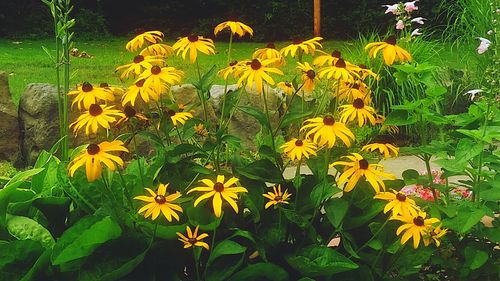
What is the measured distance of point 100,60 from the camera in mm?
9828

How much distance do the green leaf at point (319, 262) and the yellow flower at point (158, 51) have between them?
31.6 inches

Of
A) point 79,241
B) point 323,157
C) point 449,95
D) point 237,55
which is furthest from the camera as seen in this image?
point 237,55

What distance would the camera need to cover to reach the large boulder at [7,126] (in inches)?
217

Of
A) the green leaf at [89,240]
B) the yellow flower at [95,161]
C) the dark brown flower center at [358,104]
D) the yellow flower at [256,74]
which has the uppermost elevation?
the yellow flower at [256,74]

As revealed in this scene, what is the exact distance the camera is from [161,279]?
260 centimetres

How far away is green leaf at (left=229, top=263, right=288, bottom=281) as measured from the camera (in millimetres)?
2533

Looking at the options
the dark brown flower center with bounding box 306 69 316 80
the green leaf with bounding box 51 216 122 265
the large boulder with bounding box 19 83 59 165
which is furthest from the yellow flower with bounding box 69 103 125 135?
the large boulder with bounding box 19 83 59 165

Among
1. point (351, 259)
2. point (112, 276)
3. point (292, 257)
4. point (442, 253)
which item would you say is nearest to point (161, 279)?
point (112, 276)

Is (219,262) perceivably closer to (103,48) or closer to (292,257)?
(292,257)

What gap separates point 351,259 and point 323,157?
1.20 ft

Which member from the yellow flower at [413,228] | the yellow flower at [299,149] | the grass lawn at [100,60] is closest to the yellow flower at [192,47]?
the yellow flower at [299,149]

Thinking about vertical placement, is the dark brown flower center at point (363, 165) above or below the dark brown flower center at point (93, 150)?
below

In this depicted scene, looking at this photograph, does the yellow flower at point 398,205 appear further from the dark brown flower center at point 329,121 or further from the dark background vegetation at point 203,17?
the dark background vegetation at point 203,17

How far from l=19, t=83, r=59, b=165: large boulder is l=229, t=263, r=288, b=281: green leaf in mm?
3224
